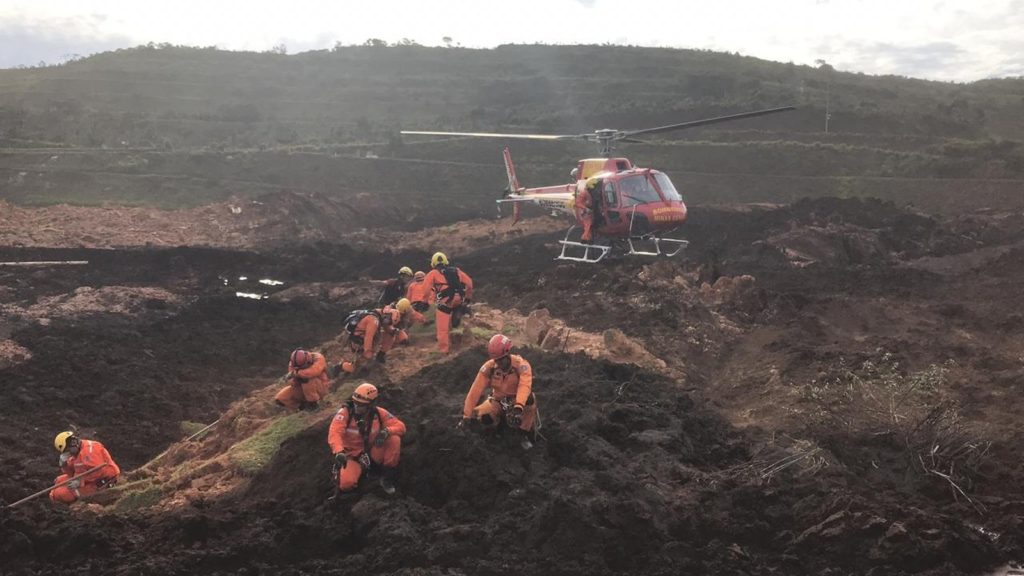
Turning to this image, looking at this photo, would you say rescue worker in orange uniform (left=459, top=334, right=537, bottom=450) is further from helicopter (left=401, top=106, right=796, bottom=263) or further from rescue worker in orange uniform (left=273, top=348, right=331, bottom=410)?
helicopter (left=401, top=106, right=796, bottom=263)

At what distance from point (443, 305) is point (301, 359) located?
3028 millimetres

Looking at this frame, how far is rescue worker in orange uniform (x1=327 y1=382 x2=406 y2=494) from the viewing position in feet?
24.7

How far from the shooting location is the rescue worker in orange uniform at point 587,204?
56.3 ft

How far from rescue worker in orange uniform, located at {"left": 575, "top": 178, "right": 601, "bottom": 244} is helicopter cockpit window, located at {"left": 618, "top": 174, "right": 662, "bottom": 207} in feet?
2.06

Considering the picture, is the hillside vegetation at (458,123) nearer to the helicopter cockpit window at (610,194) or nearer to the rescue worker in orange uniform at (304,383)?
the helicopter cockpit window at (610,194)

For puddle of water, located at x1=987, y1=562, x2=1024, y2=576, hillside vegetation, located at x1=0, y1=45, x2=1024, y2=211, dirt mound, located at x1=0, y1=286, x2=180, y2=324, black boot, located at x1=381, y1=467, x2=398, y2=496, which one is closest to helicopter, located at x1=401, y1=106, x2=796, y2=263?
dirt mound, located at x1=0, y1=286, x2=180, y2=324

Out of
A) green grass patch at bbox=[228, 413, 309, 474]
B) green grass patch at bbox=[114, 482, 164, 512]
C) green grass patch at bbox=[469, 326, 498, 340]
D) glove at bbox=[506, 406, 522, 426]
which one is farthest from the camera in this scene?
green grass patch at bbox=[469, 326, 498, 340]

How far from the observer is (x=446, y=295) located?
1245 centimetres

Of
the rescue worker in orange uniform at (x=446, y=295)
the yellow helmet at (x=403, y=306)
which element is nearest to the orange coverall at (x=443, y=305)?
the rescue worker in orange uniform at (x=446, y=295)

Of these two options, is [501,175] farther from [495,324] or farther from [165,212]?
[495,324]

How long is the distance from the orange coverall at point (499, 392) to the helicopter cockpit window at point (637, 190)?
963cm

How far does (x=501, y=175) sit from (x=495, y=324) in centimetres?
2198

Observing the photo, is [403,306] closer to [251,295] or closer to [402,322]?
[402,322]

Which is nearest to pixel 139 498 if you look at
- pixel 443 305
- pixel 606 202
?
pixel 443 305
